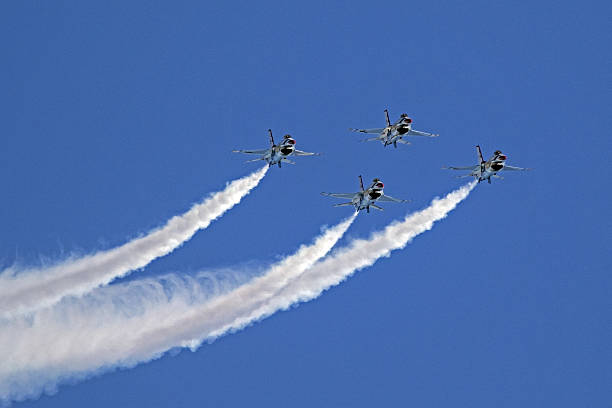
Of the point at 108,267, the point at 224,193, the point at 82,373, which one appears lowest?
the point at 82,373

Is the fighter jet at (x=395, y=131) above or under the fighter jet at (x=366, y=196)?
above

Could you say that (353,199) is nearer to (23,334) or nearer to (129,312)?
(129,312)

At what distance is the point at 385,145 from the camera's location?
94.5 metres

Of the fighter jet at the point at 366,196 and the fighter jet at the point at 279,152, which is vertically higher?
the fighter jet at the point at 279,152

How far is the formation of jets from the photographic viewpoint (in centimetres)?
8850

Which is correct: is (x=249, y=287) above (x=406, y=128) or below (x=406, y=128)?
below

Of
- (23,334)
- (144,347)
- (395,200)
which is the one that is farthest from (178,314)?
(395,200)

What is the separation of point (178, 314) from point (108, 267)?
18.2 ft

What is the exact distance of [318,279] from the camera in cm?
9200

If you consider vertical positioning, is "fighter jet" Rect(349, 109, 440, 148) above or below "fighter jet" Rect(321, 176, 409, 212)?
above

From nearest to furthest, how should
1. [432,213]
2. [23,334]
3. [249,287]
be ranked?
[23,334], [249,287], [432,213]

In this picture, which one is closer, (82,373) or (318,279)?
(82,373)

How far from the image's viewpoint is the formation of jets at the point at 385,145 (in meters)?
88.5

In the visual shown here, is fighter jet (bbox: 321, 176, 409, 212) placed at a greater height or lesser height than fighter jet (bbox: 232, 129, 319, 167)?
lesser
